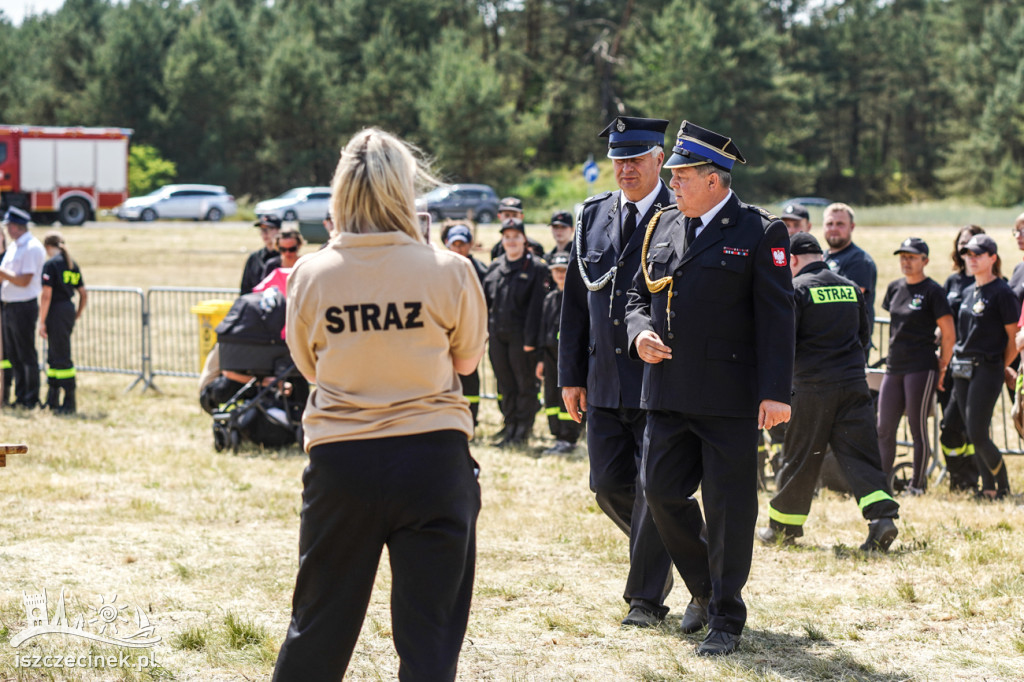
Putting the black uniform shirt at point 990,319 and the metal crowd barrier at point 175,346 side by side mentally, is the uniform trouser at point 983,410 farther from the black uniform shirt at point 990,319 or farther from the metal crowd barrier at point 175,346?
the metal crowd barrier at point 175,346

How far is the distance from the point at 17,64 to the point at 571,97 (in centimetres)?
3166

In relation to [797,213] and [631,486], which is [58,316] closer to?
[797,213]

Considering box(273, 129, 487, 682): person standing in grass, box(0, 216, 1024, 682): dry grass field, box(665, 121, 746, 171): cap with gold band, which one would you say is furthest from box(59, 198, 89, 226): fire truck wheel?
box(273, 129, 487, 682): person standing in grass

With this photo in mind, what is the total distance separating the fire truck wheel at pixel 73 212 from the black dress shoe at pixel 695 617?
38443 millimetres

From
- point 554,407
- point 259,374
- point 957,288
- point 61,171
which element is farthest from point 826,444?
point 61,171

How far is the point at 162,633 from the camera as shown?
4840 mm

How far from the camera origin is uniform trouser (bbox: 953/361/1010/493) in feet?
25.6

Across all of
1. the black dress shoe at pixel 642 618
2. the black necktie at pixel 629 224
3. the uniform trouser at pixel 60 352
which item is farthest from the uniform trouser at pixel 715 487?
the uniform trouser at pixel 60 352

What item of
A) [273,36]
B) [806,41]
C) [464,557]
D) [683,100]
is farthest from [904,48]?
[464,557]

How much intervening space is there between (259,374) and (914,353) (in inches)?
207

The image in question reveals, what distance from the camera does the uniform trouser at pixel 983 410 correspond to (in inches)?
307

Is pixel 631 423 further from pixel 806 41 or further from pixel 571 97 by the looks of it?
pixel 806 41

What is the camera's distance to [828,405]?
6484 millimetres

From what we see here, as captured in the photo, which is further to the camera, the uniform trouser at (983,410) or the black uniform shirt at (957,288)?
the black uniform shirt at (957,288)
